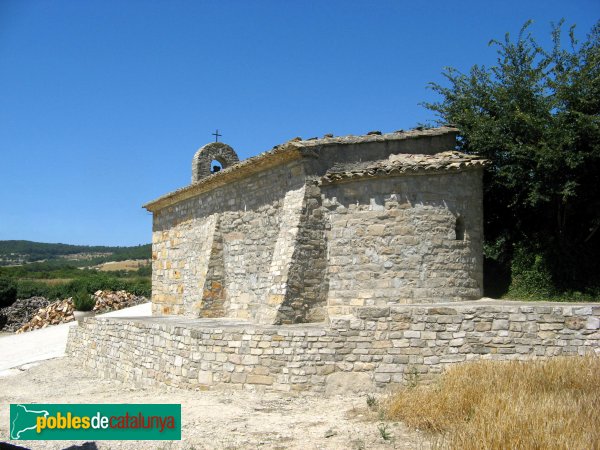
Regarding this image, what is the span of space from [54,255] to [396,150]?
339 ft

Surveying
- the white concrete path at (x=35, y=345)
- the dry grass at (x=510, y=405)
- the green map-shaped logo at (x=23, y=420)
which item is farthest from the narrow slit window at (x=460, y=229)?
the white concrete path at (x=35, y=345)

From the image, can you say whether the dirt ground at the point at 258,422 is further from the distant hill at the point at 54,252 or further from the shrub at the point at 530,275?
the distant hill at the point at 54,252

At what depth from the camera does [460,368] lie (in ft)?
25.8

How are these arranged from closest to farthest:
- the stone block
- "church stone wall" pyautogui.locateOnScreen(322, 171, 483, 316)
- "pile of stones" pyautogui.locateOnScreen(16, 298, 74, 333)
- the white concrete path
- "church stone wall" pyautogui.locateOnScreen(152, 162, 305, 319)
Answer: the stone block, "church stone wall" pyautogui.locateOnScreen(322, 171, 483, 316), "church stone wall" pyautogui.locateOnScreen(152, 162, 305, 319), the white concrete path, "pile of stones" pyautogui.locateOnScreen(16, 298, 74, 333)

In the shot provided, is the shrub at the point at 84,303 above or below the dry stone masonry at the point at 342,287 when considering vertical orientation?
below

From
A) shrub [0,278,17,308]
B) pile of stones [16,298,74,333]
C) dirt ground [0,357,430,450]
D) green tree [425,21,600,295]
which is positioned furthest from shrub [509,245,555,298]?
shrub [0,278,17,308]

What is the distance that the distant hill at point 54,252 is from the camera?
94000mm

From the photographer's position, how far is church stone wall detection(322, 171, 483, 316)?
10.1 m

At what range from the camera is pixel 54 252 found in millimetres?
104750

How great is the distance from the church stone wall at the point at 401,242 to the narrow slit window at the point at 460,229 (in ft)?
0.06

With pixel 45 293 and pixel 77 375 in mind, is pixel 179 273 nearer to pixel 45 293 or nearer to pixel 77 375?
pixel 77 375

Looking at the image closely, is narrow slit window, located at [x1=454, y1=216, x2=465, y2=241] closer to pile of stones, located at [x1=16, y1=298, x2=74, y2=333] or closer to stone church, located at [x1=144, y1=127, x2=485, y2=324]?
stone church, located at [x1=144, y1=127, x2=485, y2=324]

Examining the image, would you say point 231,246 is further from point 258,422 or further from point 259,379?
point 258,422

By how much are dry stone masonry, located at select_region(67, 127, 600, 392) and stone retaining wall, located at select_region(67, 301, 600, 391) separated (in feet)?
0.06
